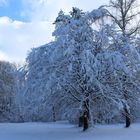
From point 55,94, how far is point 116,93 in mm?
3259

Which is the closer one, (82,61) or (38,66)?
(82,61)

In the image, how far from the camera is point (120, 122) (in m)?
34.6

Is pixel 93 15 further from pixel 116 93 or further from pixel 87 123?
pixel 87 123

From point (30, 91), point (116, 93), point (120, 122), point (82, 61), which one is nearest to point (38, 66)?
point (30, 91)

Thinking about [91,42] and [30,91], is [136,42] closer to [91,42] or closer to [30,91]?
[91,42]

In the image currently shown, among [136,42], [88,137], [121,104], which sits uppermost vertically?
[136,42]

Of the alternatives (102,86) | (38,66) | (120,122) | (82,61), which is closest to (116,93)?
(102,86)

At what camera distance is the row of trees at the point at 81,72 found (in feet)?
70.5

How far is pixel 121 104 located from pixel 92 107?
2518mm

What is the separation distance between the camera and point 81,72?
21.4 metres

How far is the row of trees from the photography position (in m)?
21.5

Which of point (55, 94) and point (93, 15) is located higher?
point (93, 15)

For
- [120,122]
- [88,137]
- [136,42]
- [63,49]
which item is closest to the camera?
[88,137]

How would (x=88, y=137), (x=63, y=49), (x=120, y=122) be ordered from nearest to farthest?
(x=88, y=137) → (x=63, y=49) → (x=120, y=122)
